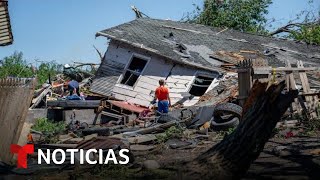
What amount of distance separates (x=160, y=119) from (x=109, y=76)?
319 inches

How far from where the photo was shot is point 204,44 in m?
24.8

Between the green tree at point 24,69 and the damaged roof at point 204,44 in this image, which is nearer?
the damaged roof at point 204,44

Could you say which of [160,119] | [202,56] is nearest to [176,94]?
[202,56]

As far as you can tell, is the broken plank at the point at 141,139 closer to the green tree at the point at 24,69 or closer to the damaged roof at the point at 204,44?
the damaged roof at the point at 204,44

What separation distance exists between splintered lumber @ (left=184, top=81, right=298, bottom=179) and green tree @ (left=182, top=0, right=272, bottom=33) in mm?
30475

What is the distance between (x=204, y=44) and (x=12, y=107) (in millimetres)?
18776

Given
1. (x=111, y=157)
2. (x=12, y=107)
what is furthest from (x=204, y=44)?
(x=12, y=107)

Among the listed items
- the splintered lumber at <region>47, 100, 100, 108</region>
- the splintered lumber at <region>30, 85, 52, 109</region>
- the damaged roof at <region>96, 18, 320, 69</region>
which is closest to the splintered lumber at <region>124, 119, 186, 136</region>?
the splintered lumber at <region>47, 100, 100, 108</region>

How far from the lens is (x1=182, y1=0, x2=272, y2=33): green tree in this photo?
35.6 meters

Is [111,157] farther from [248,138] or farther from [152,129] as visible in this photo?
[152,129]

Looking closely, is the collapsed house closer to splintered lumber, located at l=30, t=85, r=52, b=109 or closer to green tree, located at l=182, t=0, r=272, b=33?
splintered lumber, located at l=30, t=85, r=52, b=109

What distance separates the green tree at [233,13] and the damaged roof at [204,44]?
5757 millimetres

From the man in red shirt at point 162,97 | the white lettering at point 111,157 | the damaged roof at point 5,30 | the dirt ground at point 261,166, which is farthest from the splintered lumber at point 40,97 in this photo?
the white lettering at point 111,157

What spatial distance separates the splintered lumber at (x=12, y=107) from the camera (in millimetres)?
6854
